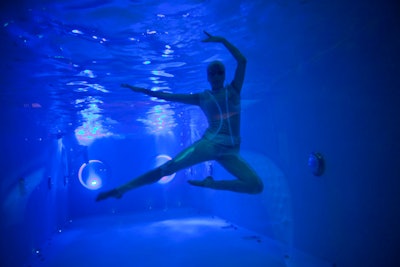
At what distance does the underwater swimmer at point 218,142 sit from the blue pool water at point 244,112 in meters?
3.37

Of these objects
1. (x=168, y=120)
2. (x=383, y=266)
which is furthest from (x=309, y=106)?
(x=168, y=120)

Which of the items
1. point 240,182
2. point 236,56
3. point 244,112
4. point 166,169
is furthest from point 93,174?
point 236,56

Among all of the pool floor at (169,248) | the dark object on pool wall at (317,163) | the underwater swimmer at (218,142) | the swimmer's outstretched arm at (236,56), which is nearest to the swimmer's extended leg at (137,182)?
the underwater swimmer at (218,142)

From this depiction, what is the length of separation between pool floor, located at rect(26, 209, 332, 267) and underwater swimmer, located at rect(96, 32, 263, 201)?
5.42 meters

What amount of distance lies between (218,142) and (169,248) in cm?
823

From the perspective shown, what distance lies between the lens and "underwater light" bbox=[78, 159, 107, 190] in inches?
1030

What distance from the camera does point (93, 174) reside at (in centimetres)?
2772

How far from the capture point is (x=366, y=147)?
7.58m

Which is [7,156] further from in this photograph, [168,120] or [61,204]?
[168,120]

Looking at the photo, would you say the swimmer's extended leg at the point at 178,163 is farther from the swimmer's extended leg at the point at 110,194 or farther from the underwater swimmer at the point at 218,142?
the swimmer's extended leg at the point at 110,194

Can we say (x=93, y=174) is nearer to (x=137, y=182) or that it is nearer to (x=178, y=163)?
(x=137, y=182)

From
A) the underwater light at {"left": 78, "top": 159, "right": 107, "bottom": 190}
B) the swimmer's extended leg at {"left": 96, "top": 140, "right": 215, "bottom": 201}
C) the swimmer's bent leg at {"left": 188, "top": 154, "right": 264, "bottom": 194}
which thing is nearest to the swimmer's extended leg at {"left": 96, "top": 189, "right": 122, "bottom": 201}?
the swimmer's extended leg at {"left": 96, "top": 140, "right": 215, "bottom": 201}

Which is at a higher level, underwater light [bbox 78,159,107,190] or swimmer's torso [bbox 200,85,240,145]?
swimmer's torso [bbox 200,85,240,145]

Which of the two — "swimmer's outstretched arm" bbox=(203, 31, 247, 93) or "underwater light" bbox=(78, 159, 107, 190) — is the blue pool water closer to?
"swimmer's outstretched arm" bbox=(203, 31, 247, 93)
